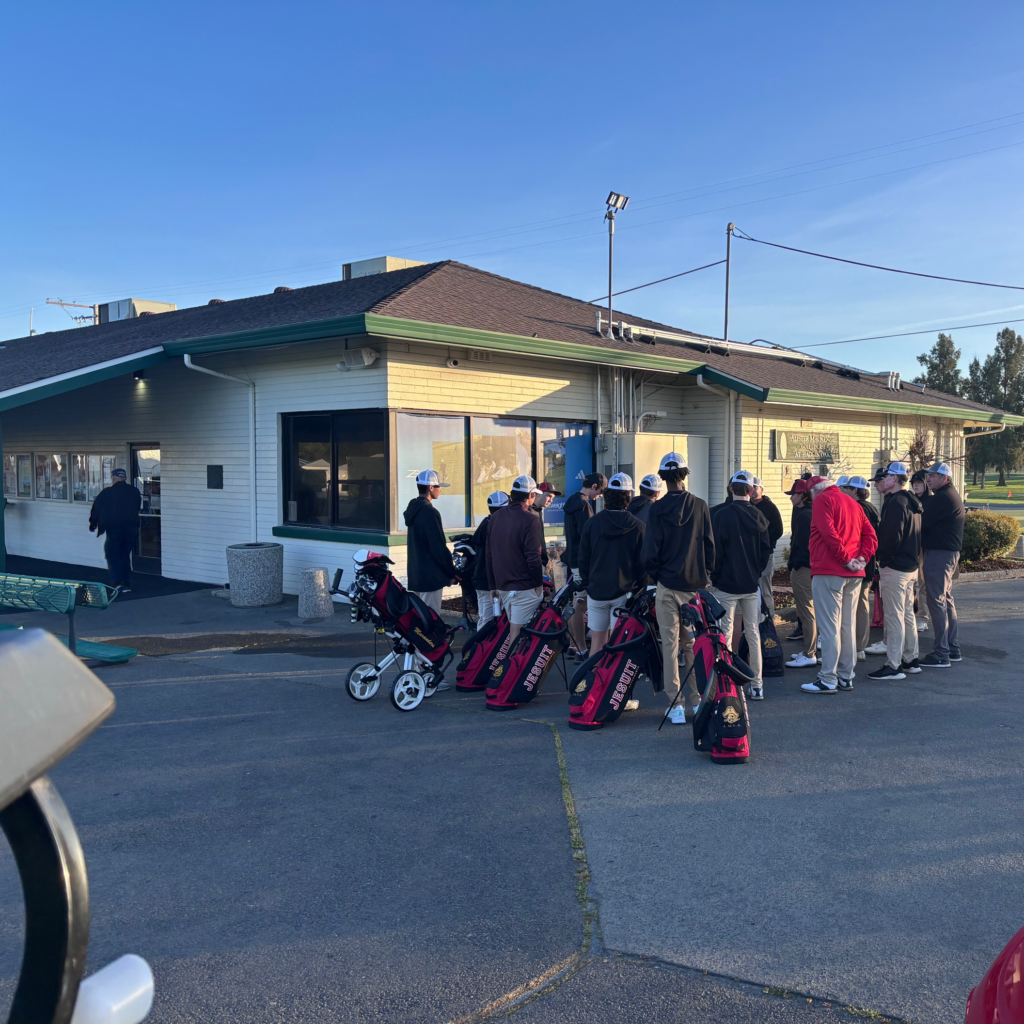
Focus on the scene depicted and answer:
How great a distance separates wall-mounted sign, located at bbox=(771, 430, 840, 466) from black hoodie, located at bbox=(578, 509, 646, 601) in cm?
1032

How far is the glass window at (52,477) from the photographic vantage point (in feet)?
58.6

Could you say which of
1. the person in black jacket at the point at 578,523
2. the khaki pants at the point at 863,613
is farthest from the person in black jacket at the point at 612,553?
the khaki pants at the point at 863,613

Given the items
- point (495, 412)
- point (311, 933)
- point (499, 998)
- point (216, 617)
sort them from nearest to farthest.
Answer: point (499, 998) → point (311, 933) → point (216, 617) → point (495, 412)

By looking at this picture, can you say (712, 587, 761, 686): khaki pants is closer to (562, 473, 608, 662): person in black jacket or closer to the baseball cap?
(562, 473, 608, 662): person in black jacket

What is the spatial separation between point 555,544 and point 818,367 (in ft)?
36.6

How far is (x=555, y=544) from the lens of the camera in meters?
13.6

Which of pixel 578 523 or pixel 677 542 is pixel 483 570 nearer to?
pixel 578 523

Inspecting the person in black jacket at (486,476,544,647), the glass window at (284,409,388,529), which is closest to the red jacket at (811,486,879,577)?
the person in black jacket at (486,476,544,647)

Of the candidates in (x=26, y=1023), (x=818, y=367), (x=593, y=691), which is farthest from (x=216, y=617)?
(x=818, y=367)

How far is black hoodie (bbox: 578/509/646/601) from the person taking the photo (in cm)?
736

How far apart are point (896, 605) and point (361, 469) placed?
699 cm

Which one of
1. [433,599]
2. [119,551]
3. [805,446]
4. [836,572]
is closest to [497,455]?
[433,599]

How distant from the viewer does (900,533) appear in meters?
8.43

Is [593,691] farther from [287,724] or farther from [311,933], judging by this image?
[311,933]
